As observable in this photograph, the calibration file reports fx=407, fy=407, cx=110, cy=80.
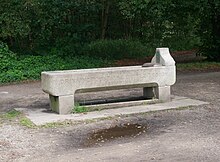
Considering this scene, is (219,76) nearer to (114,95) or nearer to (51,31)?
(114,95)

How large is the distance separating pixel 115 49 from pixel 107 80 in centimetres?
1162

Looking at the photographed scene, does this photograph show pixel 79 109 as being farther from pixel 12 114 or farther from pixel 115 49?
pixel 115 49

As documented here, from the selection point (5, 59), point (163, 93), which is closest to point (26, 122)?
point (163, 93)

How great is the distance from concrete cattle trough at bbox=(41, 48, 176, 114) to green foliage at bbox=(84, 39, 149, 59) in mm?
10075

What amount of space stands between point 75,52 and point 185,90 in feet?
29.5

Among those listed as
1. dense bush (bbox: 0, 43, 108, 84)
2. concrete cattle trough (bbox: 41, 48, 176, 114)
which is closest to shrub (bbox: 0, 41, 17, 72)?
dense bush (bbox: 0, 43, 108, 84)

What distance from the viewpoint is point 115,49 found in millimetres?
20156

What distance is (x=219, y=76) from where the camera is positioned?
13.5 meters

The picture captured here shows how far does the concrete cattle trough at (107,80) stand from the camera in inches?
325

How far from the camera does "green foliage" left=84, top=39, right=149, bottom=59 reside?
1972cm

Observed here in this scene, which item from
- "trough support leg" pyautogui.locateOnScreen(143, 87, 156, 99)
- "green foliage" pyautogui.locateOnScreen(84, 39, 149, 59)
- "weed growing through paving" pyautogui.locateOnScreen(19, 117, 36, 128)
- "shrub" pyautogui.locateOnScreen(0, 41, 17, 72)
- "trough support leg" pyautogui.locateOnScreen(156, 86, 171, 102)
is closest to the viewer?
"weed growing through paving" pyautogui.locateOnScreen(19, 117, 36, 128)

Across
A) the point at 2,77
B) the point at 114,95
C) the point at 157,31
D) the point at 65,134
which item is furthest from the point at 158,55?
the point at 157,31

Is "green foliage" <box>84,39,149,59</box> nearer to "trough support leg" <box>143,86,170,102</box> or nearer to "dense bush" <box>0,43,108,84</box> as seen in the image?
"dense bush" <box>0,43,108,84</box>

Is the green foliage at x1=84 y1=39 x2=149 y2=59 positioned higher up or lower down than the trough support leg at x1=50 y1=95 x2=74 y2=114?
higher up
